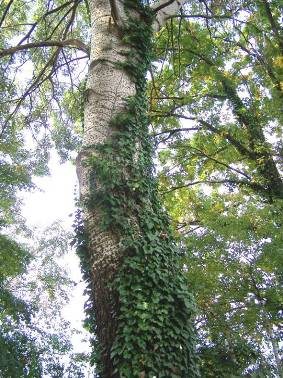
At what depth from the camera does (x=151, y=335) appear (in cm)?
244

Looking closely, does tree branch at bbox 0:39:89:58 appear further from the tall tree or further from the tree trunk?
the tree trunk

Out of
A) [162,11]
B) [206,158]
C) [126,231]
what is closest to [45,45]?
[162,11]

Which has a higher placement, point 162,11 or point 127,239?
point 162,11

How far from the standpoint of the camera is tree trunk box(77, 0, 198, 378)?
244cm

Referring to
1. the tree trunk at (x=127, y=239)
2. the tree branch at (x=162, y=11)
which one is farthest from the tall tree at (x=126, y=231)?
the tree branch at (x=162, y=11)


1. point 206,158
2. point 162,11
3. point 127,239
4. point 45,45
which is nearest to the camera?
point 127,239

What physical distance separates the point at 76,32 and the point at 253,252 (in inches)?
278

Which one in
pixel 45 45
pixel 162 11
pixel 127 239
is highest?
pixel 162 11

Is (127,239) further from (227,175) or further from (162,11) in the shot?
(227,175)

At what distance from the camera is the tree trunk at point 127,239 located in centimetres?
244

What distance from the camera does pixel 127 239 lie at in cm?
292

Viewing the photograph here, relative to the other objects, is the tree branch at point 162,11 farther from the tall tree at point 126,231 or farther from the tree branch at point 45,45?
the tree branch at point 45,45

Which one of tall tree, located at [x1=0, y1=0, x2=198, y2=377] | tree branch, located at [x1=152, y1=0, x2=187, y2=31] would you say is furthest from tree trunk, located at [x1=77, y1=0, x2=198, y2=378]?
tree branch, located at [x1=152, y1=0, x2=187, y2=31]

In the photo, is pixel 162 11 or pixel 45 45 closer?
pixel 45 45
